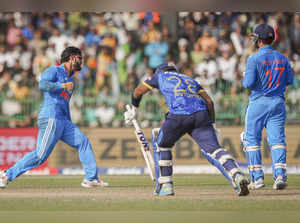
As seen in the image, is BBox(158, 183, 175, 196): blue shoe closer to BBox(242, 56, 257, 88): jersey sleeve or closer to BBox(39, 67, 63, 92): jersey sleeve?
BBox(242, 56, 257, 88): jersey sleeve

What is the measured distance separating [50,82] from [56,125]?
709mm

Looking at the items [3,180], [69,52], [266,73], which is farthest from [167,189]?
[69,52]

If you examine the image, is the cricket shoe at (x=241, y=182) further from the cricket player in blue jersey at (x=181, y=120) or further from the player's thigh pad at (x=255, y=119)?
the player's thigh pad at (x=255, y=119)

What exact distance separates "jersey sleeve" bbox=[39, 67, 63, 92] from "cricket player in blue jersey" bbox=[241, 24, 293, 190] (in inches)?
118

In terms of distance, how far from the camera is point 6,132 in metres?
17.5

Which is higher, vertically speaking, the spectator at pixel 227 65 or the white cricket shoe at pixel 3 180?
the spectator at pixel 227 65

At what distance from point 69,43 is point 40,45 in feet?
2.85

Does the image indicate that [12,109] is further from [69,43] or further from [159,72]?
[159,72]

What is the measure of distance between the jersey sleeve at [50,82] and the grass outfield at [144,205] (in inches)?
64.6

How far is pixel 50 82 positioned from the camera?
11.0 m

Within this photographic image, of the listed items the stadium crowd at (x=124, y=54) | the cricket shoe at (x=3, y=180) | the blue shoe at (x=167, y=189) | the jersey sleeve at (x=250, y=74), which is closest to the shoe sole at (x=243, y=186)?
the blue shoe at (x=167, y=189)

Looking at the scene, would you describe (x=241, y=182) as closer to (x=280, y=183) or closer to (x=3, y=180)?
(x=280, y=183)

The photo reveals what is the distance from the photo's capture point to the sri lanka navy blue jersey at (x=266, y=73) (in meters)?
10.3

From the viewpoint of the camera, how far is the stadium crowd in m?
17.6
